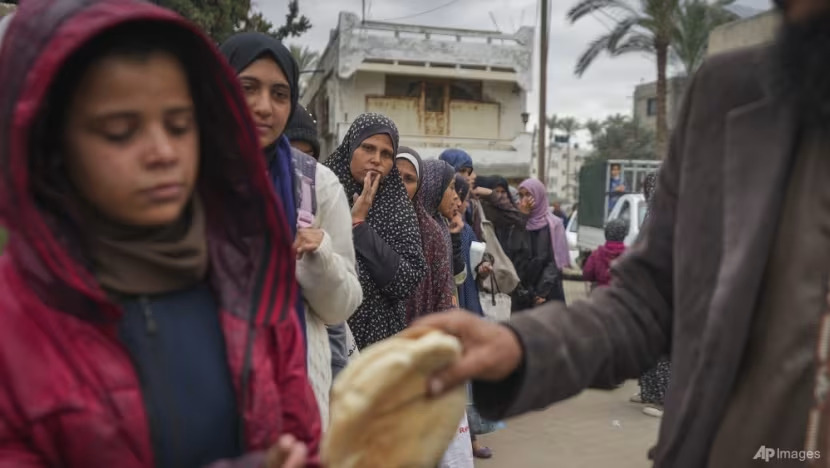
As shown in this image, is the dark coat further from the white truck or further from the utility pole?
the utility pole

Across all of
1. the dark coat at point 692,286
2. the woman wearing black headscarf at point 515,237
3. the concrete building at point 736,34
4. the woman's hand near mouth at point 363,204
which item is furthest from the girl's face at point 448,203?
the concrete building at point 736,34

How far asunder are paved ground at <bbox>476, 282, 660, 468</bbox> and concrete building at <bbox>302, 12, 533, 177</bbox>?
19621 mm

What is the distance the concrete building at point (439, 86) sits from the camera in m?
25.4

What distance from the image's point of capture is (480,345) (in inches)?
52.4

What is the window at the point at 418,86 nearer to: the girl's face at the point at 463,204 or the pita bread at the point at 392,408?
the girl's face at the point at 463,204

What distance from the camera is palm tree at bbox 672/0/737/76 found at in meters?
21.0

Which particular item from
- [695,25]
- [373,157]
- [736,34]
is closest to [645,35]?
[695,25]

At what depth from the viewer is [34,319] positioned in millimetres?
1119

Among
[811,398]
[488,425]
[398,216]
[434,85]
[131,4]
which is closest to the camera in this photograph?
[811,398]

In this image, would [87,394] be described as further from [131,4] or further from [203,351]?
[131,4]

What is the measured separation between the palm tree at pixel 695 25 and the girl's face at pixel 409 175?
19243 millimetres

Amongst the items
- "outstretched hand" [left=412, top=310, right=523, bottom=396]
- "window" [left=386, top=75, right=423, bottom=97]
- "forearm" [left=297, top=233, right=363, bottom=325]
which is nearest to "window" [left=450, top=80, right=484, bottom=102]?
"window" [left=386, top=75, right=423, bottom=97]

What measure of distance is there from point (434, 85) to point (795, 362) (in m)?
26.2

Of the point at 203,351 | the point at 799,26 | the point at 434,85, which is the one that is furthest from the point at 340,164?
the point at 434,85
